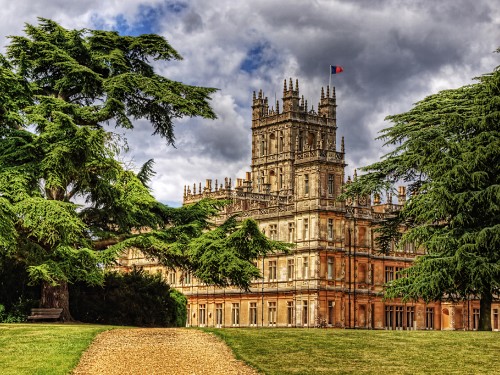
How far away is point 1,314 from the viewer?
34.1m

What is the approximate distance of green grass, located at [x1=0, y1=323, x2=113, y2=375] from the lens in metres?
20.1

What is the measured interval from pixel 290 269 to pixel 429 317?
1169 cm

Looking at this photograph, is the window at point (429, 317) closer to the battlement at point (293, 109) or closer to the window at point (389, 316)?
the window at point (389, 316)

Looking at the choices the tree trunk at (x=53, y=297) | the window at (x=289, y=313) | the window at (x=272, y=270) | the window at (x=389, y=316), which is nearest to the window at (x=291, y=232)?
the window at (x=272, y=270)

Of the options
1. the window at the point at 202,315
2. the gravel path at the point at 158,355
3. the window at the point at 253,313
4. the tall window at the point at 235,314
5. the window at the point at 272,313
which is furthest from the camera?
the window at the point at 202,315

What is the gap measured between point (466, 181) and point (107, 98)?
1342cm

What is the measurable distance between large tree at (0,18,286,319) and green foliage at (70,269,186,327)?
1660mm

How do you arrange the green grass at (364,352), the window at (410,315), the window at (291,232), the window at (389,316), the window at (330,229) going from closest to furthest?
the green grass at (364,352) → the window at (330,229) → the window at (291,232) → the window at (389,316) → the window at (410,315)

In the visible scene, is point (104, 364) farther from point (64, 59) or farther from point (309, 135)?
point (309, 135)

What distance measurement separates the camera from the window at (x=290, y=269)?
64000 mm

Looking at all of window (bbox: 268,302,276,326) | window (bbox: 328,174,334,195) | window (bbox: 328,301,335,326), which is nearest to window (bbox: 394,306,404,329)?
window (bbox: 328,301,335,326)

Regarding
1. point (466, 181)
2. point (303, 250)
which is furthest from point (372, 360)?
point (303, 250)

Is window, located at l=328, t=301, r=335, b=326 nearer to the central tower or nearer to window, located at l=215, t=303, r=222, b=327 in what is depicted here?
window, located at l=215, t=303, r=222, b=327

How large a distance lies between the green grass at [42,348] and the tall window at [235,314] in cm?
4044
